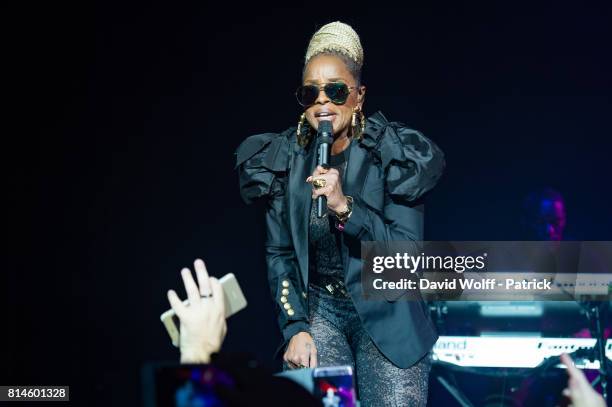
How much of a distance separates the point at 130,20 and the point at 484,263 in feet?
8.64

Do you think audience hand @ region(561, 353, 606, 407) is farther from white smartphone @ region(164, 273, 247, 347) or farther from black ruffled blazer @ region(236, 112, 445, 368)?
black ruffled blazer @ region(236, 112, 445, 368)

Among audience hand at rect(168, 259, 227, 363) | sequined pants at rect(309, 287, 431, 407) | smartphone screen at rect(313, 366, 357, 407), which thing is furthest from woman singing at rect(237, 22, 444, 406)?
audience hand at rect(168, 259, 227, 363)

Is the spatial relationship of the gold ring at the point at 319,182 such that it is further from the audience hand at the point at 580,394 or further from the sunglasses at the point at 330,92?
the audience hand at the point at 580,394

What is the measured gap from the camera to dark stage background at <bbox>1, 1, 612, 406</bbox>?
4789 mm

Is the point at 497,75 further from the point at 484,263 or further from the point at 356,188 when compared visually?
the point at 356,188

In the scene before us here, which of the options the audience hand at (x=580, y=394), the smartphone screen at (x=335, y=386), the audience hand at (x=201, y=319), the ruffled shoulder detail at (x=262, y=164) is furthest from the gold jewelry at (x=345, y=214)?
the audience hand at (x=580, y=394)

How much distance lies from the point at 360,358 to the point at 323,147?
0.80 m

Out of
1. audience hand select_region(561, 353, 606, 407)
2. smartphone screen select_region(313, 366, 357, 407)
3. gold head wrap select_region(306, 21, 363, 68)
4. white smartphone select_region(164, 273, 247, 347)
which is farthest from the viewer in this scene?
gold head wrap select_region(306, 21, 363, 68)

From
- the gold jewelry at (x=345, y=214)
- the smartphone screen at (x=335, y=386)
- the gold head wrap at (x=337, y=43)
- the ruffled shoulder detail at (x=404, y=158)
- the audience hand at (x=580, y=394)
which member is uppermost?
the gold head wrap at (x=337, y=43)

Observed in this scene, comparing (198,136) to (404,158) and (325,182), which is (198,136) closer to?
(404,158)

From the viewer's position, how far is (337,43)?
3227mm

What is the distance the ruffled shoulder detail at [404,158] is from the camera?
120 inches

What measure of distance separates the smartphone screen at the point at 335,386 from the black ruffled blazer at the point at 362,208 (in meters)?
0.80

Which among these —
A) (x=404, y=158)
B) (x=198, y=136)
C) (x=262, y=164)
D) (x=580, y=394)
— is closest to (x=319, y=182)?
(x=404, y=158)
